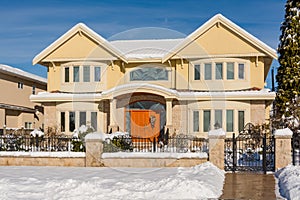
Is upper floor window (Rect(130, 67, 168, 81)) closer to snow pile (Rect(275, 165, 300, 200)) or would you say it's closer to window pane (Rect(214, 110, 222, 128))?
window pane (Rect(214, 110, 222, 128))

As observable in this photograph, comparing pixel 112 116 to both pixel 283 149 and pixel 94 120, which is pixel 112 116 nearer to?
pixel 94 120

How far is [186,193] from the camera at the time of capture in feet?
32.9

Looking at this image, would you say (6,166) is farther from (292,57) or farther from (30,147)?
(292,57)

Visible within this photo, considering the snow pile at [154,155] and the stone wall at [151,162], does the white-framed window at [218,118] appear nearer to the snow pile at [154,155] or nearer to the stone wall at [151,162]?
the snow pile at [154,155]

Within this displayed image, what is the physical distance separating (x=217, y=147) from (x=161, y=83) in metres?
12.2

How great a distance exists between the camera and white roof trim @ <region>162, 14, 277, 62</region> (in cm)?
2506

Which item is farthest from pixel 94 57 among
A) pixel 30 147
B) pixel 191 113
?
pixel 30 147

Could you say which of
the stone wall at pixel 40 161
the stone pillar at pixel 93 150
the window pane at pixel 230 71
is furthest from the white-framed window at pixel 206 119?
the stone wall at pixel 40 161

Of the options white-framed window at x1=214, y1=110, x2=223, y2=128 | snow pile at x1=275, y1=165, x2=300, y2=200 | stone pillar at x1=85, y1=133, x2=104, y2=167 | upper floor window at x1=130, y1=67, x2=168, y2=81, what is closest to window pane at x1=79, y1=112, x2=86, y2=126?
upper floor window at x1=130, y1=67, x2=168, y2=81

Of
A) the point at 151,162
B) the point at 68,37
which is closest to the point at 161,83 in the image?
the point at 68,37

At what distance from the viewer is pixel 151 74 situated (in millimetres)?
27125

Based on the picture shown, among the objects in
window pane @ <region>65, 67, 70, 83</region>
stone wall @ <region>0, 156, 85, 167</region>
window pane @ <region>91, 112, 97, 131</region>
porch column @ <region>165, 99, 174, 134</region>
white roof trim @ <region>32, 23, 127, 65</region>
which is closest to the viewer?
stone wall @ <region>0, 156, 85, 167</region>

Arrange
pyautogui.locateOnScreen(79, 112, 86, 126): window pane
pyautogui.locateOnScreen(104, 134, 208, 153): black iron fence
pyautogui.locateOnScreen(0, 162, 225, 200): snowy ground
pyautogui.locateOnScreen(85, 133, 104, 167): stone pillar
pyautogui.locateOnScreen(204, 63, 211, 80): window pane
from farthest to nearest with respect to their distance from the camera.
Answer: pyautogui.locateOnScreen(79, 112, 86, 126): window pane < pyautogui.locateOnScreen(204, 63, 211, 80): window pane < pyautogui.locateOnScreen(104, 134, 208, 153): black iron fence < pyautogui.locateOnScreen(85, 133, 104, 167): stone pillar < pyautogui.locateOnScreen(0, 162, 225, 200): snowy ground

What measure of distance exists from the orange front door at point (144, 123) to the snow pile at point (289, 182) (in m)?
12.8
